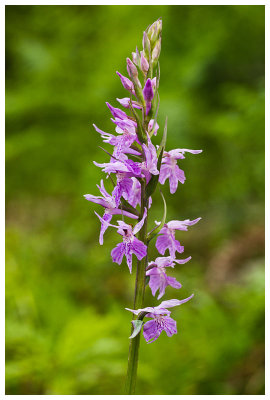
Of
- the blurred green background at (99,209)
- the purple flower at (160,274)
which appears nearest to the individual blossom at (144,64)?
the purple flower at (160,274)

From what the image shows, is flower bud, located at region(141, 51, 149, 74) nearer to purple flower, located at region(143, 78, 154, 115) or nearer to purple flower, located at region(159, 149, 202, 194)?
purple flower, located at region(143, 78, 154, 115)

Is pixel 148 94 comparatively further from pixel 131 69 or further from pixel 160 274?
pixel 160 274

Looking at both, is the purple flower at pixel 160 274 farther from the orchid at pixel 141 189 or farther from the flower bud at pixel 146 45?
the flower bud at pixel 146 45

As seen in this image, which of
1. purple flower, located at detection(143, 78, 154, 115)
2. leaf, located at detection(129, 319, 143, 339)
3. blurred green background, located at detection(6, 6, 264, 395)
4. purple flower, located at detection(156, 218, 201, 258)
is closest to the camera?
leaf, located at detection(129, 319, 143, 339)

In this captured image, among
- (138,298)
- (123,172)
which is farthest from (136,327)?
(123,172)

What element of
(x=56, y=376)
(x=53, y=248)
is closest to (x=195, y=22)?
(x=53, y=248)

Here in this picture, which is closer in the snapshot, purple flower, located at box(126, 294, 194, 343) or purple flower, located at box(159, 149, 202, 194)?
purple flower, located at box(126, 294, 194, 343)

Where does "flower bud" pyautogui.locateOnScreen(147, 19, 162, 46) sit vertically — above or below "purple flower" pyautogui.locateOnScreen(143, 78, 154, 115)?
above

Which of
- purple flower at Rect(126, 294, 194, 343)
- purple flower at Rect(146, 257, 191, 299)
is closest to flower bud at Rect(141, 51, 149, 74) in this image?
purple flower at Rect(146, 257, 191, 299)

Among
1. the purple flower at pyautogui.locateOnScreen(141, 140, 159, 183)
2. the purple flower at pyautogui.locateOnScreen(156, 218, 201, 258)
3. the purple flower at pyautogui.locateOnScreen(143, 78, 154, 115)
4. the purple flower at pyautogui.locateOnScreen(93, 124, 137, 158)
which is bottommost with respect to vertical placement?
the purple flower at pyautogui.locateOnScreen(156, 218, 201, 258)
